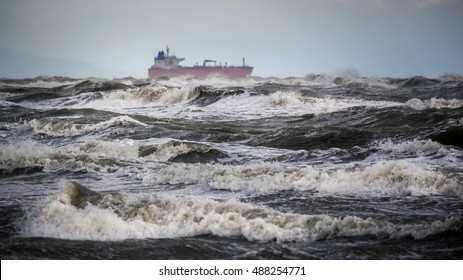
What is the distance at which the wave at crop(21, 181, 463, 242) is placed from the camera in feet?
13.2

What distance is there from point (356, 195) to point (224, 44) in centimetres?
192

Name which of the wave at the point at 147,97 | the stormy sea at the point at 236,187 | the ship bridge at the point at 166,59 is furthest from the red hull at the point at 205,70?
the wave at the point at 147,97

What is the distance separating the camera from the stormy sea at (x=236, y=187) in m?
3.88

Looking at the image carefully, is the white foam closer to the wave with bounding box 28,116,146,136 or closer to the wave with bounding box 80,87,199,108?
the wave with bounding box 28,116,146,136

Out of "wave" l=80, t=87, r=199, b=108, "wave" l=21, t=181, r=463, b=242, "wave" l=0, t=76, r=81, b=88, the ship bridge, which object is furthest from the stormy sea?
"wave" l=80, t=87, r=199, b=108

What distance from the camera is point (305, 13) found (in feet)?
20.1

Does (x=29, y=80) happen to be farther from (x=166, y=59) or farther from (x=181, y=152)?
(x=181, y=152)

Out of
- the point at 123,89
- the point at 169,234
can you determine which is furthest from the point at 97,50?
the point at 123,89

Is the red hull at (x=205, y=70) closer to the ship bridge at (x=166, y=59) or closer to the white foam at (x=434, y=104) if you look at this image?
the ship bridge at (x=166, y=59)

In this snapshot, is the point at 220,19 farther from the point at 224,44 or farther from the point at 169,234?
the point at 169,234

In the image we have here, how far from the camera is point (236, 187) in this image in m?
5.69

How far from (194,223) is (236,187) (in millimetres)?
1503

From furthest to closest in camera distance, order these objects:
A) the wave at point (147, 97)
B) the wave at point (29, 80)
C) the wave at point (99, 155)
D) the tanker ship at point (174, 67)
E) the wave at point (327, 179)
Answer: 1. the wave at point (147, 97)
2. the wave at point (29, 80)
3. the tanker ship at point (174, 67)
4. the wave at point (99, 155)
5. the wave at point (327, 179)

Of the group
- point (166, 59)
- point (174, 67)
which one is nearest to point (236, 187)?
point (166, 59)
